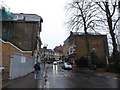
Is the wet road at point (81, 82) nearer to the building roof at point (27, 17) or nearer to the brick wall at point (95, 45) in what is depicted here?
the building roof at point (27, 17)

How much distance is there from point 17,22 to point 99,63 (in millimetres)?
25156

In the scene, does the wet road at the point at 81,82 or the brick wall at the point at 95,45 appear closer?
the wet road at the point at 81,82

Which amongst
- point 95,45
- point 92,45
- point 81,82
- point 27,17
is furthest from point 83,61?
point 81,82

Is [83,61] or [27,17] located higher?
[27,17]

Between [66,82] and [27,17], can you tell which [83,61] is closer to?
[27,17]

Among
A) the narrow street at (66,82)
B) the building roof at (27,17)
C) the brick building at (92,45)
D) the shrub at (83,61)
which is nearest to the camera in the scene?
the narrow street at (66,82)

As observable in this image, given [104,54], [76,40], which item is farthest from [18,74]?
[104,54]

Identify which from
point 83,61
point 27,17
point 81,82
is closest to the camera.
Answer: point 81,82

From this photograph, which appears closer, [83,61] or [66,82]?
[66,82]

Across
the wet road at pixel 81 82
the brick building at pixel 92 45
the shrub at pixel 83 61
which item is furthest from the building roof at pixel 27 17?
the wet road at pixel 81 82

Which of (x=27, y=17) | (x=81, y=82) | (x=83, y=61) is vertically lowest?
(x=83, y=61)

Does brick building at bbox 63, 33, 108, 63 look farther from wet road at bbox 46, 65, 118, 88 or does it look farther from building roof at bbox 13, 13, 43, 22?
wet road at bbox 46, 65, 118, 88

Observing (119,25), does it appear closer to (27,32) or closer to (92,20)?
(92,20)

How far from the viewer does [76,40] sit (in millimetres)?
51438
